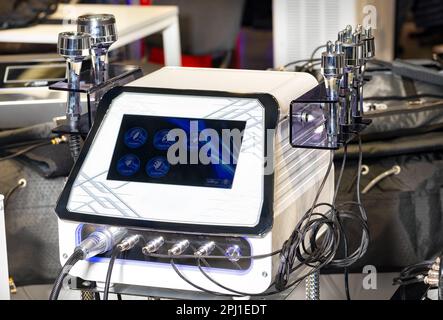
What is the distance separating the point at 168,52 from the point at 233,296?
4.42 feet

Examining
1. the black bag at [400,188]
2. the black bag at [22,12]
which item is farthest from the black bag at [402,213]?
the black bag at [22,12]

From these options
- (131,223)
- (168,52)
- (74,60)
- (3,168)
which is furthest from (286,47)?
(131,223)

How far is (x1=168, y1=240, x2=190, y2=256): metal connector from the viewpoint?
3.59 feet

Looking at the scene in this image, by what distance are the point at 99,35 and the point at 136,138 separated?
180 millimetres

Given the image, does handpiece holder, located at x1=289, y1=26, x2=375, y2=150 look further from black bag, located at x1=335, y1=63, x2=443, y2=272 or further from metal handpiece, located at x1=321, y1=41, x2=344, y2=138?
black bag, located at x1=335, y1=63, x2=443, y2=272

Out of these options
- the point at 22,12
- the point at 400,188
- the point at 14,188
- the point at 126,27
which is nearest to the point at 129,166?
the point at 14,188

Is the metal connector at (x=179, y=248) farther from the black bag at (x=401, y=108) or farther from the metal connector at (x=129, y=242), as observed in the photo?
the black bag at (x=401, y=108)

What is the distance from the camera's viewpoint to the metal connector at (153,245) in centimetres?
110

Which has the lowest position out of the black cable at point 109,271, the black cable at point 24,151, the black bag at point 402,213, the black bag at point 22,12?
the black bag at point 402,213

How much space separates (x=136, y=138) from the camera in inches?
Answer: 45.5

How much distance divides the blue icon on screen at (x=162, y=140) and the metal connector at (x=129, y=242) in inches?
4.3

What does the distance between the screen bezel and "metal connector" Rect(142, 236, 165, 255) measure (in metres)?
0.02

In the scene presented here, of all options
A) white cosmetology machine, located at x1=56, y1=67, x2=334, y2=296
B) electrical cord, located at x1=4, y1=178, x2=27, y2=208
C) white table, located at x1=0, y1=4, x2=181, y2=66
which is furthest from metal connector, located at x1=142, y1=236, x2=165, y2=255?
white table, located at x1=0, y1=4, x2=181, y2=66
